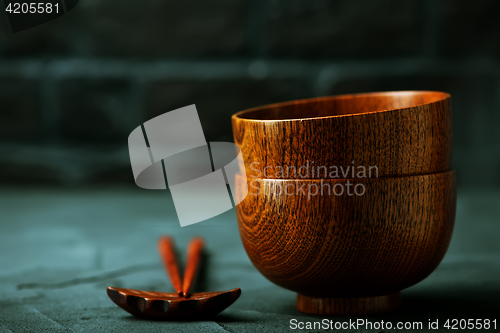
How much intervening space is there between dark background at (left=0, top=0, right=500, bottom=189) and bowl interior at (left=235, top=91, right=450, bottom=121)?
55cm

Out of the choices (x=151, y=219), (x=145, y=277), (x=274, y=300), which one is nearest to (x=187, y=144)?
(x=151, y=219)

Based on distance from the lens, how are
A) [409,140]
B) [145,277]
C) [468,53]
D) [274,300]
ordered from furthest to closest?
[468,53]
[145,277]
[274,300]
[409,140]

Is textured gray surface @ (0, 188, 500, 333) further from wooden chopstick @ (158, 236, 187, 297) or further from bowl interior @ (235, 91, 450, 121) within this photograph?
bowl interior @ (235, 91, 450, 121)

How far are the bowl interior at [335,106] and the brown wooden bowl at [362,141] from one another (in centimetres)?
7

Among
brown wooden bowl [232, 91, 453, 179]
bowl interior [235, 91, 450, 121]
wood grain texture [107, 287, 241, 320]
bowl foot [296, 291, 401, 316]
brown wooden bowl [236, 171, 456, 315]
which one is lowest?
bowl foot [296, 291, 401, 316]

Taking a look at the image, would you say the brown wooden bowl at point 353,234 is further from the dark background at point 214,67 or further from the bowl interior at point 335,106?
the dark background at point 214,67

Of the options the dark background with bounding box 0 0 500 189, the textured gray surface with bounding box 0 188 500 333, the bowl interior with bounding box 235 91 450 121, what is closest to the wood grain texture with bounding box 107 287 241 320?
the textured gray surface with bounding box 0 188 500 333

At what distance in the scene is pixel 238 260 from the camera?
2.07 feet

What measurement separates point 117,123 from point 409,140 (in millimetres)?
824

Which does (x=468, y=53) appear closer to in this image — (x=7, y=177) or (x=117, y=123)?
(x=117, y=123)

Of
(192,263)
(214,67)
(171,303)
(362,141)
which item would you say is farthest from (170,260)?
(214,67)

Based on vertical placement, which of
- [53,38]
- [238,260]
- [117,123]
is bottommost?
Result: [238,260]

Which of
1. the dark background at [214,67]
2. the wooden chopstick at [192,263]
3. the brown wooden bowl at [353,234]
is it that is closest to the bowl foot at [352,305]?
the brown wooden bowl at [353,234]

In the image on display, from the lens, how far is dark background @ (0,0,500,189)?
1.01 meters
